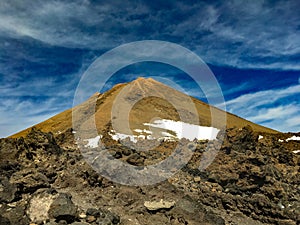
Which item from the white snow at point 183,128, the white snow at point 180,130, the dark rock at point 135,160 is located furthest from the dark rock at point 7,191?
the white snow at point 183,128

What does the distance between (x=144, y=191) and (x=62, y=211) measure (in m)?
3.98

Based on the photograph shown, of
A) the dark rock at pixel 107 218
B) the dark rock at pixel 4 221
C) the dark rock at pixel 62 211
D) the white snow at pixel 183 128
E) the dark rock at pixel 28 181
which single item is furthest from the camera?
the white snow at pixel 183 128

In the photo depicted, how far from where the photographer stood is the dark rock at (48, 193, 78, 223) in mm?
9930

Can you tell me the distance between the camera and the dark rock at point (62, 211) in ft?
32.6

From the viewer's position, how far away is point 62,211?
395 inches

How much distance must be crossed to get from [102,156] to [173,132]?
83.6 meters

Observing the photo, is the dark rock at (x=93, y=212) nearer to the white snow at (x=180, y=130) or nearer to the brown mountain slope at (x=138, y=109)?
the brown mountain slope at (x=138, y=109)

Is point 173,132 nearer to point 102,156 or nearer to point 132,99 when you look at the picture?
point 132,99

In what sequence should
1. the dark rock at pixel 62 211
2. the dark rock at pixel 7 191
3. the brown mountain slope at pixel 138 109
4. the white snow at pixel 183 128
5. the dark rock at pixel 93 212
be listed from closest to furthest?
the dark rock at pixel 62 211 → the dark rock at pixel 93 212 → the dark rock at pixel 7 191 → the white snow at pixel 183 128 → the brown mountain slope at pixel 138 109

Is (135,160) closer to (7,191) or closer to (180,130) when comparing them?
(7,191)

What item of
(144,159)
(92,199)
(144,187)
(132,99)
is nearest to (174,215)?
(144,187)

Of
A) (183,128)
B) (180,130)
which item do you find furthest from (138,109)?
(180,130)

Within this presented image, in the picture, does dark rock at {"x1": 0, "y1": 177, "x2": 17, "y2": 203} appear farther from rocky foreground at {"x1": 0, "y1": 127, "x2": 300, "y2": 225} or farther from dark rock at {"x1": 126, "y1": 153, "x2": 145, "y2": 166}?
dark rock at {"x1": 126, "y1": 153, "x2": 145, "y2": 166}

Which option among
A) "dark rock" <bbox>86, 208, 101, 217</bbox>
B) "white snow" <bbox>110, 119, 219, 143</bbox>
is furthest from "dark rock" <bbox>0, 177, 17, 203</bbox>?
"white snow" <bbox>110, 119, 219, 143</bbox>
